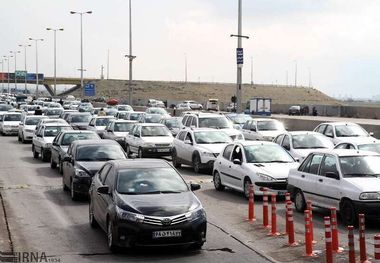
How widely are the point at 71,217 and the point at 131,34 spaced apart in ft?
160

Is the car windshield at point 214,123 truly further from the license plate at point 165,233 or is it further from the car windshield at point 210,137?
the license plate at point 165,233

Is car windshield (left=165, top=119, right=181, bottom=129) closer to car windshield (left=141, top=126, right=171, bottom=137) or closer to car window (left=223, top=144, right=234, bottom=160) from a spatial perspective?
car windshield (left=141, top=126, right=171, bottom=137)

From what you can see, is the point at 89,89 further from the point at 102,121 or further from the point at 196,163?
the point at 196,163

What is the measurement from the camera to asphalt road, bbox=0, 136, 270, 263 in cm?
1041

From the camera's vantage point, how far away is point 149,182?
11484mm

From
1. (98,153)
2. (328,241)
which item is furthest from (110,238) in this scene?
(98,153)

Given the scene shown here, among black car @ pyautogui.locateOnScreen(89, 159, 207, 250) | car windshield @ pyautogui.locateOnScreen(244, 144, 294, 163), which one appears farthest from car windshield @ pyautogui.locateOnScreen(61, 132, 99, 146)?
black car @ pyautogui.locateOnScreen(89, 159, 207, 250)

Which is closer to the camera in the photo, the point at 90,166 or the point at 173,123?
the point at 90,166

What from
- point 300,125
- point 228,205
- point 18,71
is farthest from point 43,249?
point 18,71

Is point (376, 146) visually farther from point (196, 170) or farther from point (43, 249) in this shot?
point (43, 249)

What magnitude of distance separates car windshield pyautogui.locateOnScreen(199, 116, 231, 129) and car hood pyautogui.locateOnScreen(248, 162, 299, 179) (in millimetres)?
14101

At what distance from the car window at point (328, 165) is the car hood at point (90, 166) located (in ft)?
18.1

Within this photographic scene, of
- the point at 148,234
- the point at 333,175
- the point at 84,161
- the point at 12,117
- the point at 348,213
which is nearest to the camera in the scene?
the point at 148,234

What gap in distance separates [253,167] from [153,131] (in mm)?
12432
